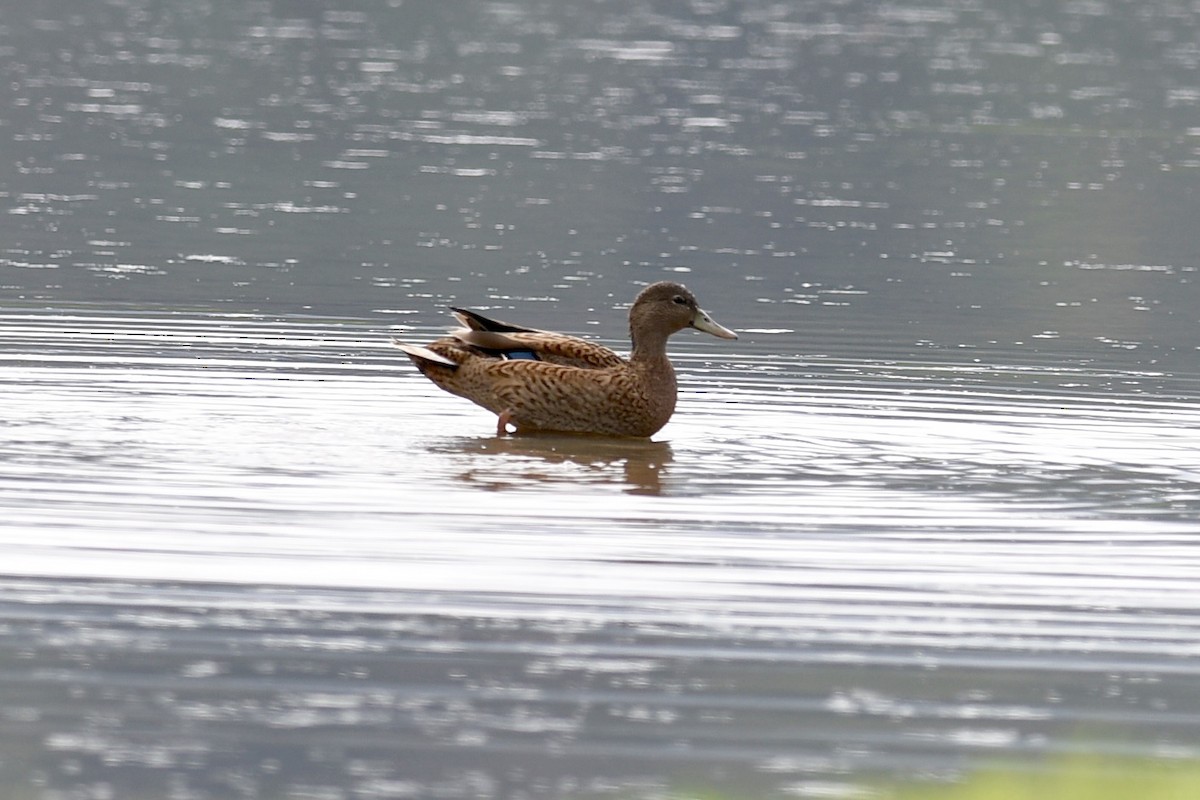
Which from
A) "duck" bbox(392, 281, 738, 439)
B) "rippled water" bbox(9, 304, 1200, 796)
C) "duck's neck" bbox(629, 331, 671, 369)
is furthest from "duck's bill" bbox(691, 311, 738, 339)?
"rippled water" bbox(9, 304, 1200, 796)

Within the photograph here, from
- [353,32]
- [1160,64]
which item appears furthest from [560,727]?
[353,32]

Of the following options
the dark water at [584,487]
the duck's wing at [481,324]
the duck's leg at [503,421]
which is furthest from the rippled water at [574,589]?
the duck's wing at [481,324]

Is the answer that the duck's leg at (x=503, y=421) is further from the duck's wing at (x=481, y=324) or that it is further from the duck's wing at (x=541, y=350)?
the duck's wing at (x=481, y=324)

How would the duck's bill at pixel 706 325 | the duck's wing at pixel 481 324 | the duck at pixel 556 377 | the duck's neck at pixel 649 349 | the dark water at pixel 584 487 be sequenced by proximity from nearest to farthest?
the dark water at pixel 584 487 < the duck at pixel 556 377 < the duck's neck at pixel 649 349 < the duck's wing at pixel 481 324 < the duck's bill at pixel 706 325

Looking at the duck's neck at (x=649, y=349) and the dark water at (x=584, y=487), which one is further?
the duck's neck at (x=649, y=349)

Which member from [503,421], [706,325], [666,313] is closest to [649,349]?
[666,313]

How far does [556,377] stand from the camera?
43.8 ft

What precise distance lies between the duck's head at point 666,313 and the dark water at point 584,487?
0.54 metres

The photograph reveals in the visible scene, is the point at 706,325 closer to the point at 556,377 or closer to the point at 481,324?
the point at 556,377

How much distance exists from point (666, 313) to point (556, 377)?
0.95 m

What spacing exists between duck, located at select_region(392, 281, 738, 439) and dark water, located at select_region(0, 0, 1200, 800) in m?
0.17

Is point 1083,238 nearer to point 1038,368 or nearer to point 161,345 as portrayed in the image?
point 1038,368

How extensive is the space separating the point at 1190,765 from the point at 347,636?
9.88ft

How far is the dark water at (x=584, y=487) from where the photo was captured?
792 cm
